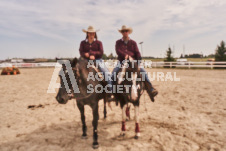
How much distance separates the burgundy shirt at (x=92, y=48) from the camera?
4.69m

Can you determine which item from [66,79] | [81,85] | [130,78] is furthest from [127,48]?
[66,79]

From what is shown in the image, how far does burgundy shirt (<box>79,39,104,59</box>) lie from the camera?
469 centimetres

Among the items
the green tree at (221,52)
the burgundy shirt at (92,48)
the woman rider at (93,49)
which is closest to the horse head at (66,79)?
the woman rider at (93,49)

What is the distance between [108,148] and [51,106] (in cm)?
467

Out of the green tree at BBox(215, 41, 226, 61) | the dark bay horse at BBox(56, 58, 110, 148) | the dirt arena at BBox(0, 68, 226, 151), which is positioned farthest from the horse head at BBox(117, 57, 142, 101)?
the green tree at BBox(215, 41, 226, 61)

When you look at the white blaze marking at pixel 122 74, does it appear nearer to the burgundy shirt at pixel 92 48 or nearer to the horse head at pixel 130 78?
the horse head at pixel 130 78

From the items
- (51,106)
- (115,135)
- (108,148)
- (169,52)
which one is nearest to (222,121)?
(115,135)

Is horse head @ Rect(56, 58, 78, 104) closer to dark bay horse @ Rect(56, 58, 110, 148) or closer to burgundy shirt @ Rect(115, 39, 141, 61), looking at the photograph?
dark bay horse @ Rect(56, 58, 110, 148)

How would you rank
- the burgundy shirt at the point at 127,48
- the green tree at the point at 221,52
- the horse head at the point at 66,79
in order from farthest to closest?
the green tree at the point at 221,52 < the burgundy shirt at the point at 127,48 < the horse head at the point at 66,79

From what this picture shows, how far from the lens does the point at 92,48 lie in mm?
4715

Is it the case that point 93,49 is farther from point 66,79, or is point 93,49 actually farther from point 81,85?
point 66,79

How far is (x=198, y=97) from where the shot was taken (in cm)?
802

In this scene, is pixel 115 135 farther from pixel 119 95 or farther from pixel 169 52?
pixel 169 52

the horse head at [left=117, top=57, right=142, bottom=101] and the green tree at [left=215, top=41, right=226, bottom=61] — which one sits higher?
the green tree at [left=215, top=41, right=226, bottom=61]
